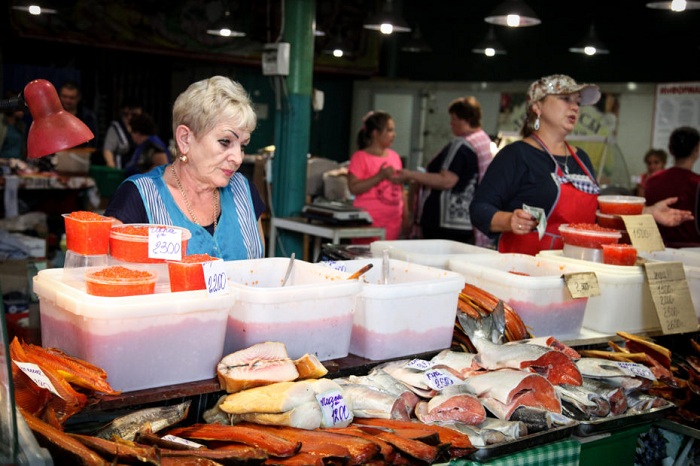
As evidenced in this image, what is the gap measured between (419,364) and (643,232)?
1678 mm

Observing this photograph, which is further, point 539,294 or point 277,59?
point 277,59

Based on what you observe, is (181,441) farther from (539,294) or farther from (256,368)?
(539,294)

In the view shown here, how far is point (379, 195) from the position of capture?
297 inches

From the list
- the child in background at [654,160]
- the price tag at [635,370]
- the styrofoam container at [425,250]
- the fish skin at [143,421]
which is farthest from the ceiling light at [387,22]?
the fish skin at [143,421]

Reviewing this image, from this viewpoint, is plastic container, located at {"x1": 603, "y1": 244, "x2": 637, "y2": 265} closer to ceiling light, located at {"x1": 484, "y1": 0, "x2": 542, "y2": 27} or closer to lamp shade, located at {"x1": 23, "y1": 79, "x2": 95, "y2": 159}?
lamp shade, located at {"x1": 23, "y1": 79, "x2": 95, "y2": 159}

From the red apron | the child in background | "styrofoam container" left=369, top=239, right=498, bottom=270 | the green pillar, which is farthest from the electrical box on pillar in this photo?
the child in background

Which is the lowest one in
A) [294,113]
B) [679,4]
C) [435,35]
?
[294,113]

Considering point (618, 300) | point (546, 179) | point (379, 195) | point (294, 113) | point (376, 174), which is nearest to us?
point (618, 300)

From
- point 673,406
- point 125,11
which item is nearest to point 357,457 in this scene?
point 673,406

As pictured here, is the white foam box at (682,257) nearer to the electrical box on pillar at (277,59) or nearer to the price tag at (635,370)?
the price tag at (635,370)

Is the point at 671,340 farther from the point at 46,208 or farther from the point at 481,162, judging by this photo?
the point at 46,208

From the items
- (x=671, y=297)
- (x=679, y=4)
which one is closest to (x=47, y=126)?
(x=671, y=297)

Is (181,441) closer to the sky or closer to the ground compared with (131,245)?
closer to the ground

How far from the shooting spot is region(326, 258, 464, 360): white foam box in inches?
101
